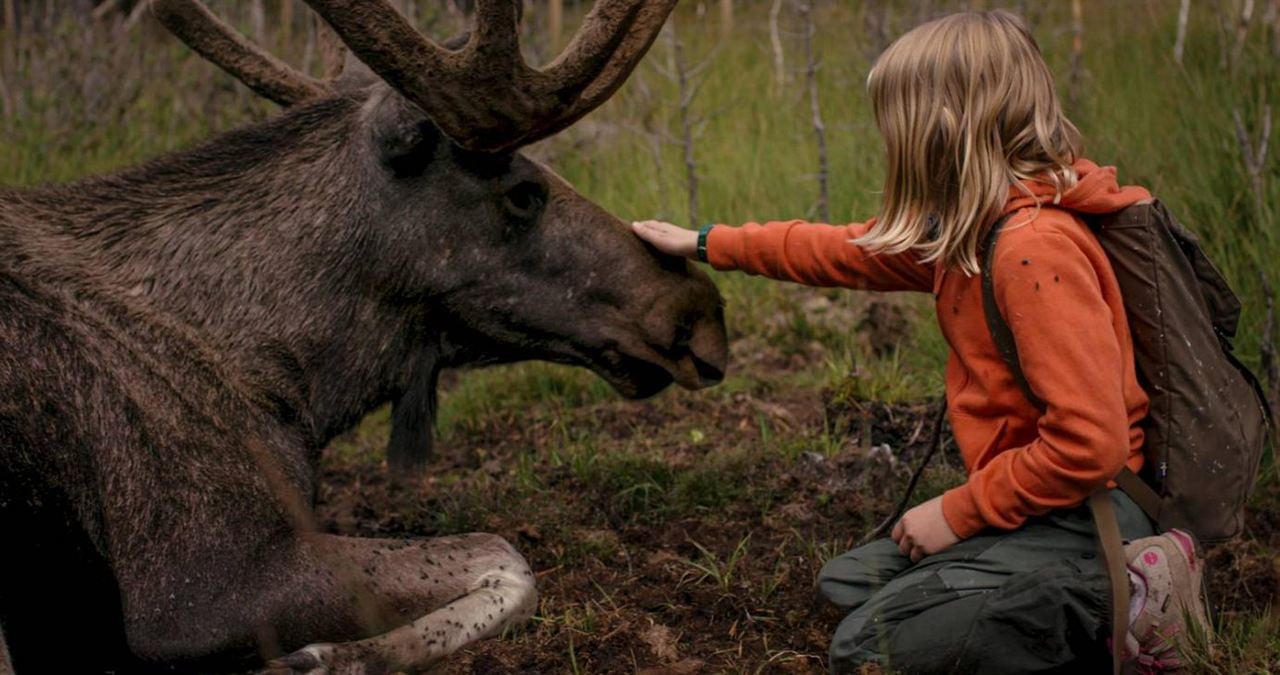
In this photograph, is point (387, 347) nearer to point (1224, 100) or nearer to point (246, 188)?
point (246, 188)

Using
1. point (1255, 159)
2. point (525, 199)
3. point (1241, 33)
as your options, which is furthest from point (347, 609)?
point (1241, 33)

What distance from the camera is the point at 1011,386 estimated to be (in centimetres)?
348

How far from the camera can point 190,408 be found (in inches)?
157

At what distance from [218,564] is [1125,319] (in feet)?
7.63

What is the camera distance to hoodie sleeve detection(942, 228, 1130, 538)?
3244 mm

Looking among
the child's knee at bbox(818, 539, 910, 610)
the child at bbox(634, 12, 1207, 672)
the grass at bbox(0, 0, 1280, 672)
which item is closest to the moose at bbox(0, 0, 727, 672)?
the grass at bbox(0, 0, 1280, 672)

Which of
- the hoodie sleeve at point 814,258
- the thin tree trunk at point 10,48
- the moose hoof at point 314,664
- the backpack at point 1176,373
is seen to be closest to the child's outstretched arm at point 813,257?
the hoodie sleeve at point 814,258

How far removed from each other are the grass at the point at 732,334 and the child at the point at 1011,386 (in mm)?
312

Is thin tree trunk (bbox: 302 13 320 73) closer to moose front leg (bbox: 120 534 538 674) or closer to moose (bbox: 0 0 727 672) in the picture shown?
moose (bbox: 0 0 727 672)

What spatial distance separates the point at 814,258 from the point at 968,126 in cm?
69

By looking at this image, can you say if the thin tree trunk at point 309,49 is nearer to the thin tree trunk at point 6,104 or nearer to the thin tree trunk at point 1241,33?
the thin tree trunk at point 6,104

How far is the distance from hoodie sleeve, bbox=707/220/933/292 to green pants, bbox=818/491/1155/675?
30.4 inches

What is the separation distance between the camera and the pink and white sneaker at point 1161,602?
3.40m

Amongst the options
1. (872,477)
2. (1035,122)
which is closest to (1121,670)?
(1035,122)
